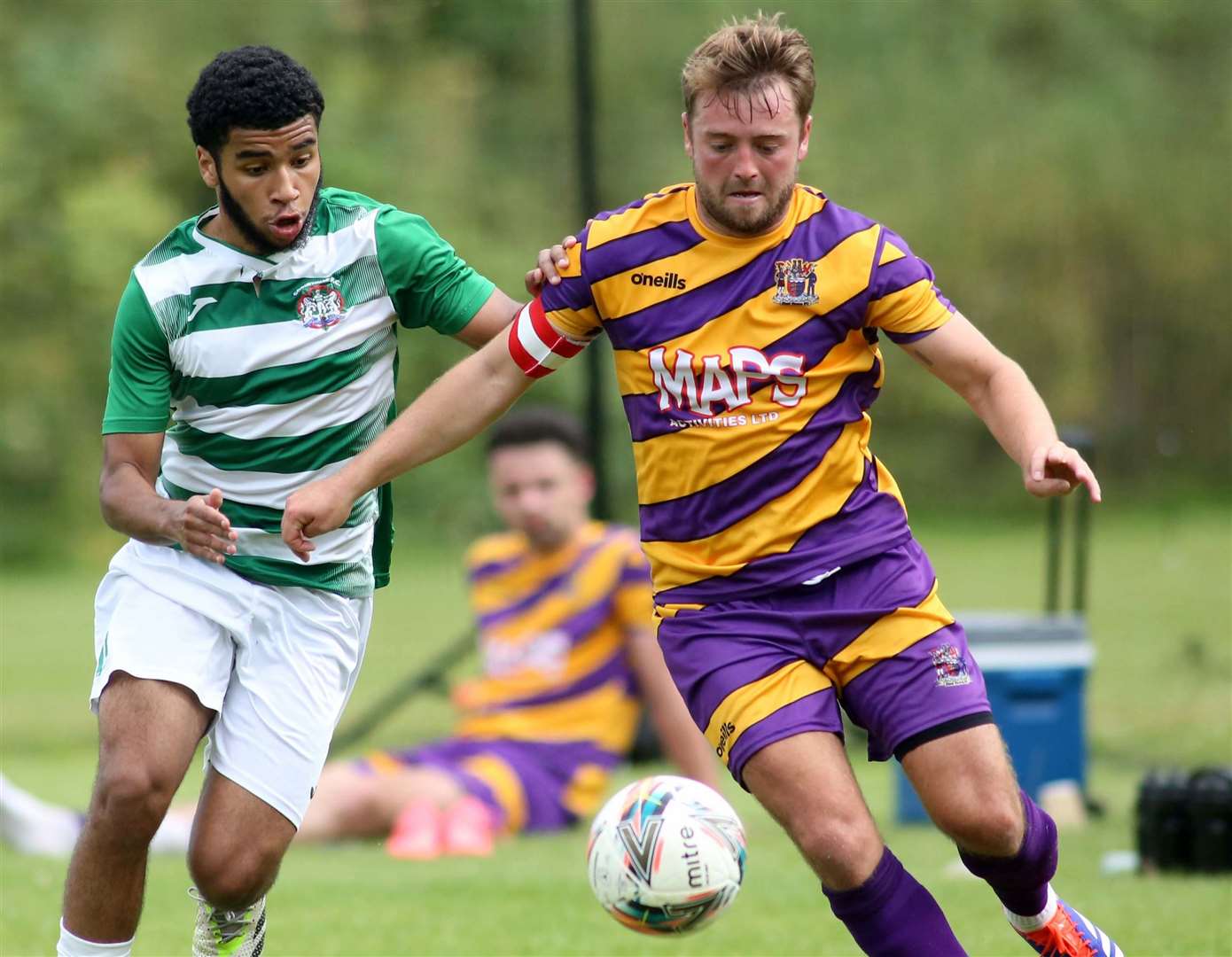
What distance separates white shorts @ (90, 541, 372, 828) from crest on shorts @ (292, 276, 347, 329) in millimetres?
590

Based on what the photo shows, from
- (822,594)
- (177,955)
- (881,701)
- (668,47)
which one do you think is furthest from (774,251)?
(668,47)

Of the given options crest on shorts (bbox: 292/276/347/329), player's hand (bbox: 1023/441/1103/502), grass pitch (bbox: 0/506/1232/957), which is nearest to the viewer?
player's hand (bbox: 1023/441/1103/502)

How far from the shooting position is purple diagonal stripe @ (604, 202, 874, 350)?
373cm

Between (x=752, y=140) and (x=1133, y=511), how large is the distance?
6341 mm

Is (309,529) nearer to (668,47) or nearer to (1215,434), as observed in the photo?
(668,47)

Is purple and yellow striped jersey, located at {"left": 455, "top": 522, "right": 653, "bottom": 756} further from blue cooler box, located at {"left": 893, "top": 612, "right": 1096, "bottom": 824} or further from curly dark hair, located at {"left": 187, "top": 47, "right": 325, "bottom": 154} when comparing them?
curly dark hair, located at {"left": 187, "top": 47, "right": 325, "bottom": 154}

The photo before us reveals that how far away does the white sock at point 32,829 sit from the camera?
6258mm

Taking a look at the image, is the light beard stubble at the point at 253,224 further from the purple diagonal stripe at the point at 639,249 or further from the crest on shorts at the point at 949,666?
the crest on shorts at the point at 949,666

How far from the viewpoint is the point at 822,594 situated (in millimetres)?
3721

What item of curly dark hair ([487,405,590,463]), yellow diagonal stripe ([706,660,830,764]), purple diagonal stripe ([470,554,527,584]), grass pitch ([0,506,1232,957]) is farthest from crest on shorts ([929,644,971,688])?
purple diagonal stripe ([470,554,527,584])

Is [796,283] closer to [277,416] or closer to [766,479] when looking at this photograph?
[766,479]

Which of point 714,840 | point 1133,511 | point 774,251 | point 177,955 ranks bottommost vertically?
point 1133,511

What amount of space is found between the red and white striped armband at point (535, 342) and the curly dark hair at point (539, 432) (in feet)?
9.40

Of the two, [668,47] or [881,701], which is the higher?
[668,47]
